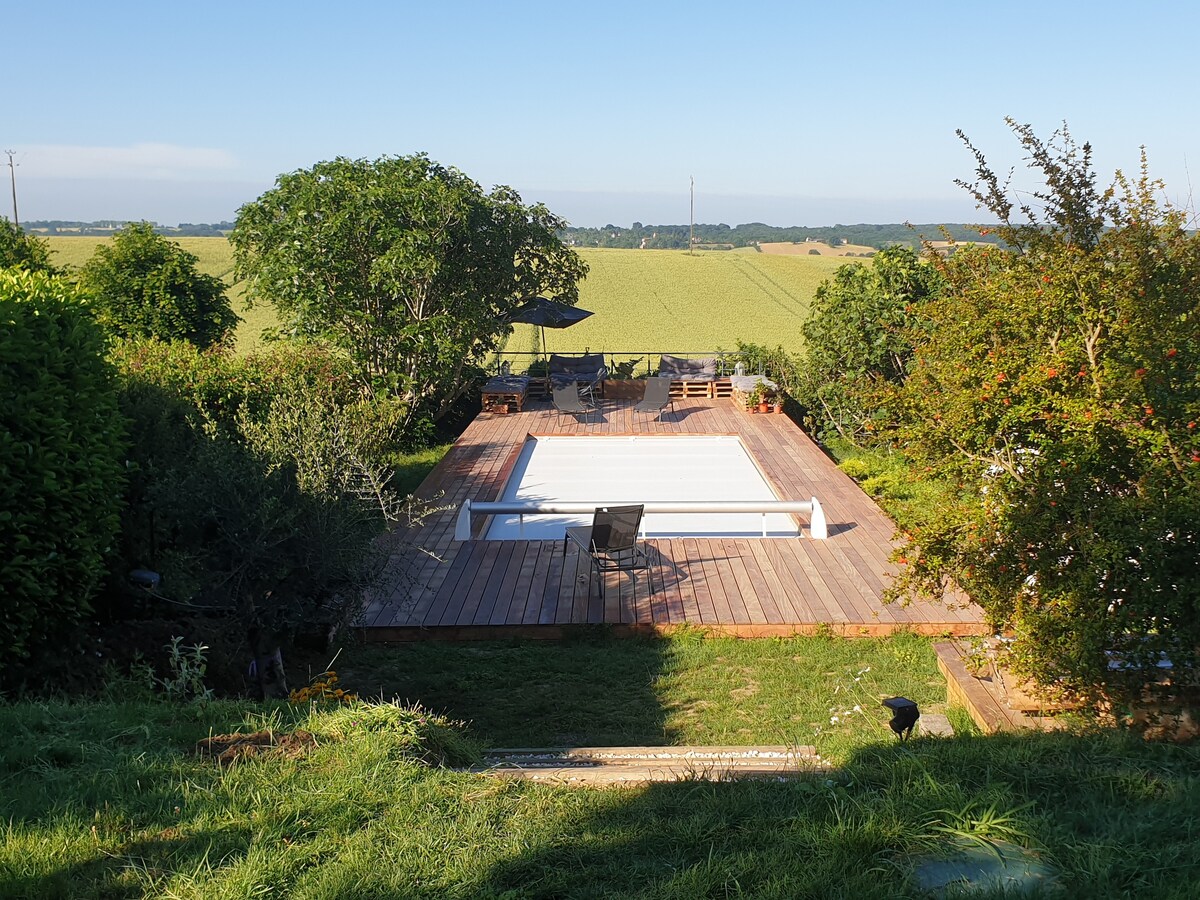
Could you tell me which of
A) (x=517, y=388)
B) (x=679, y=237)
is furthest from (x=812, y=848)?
(x=679, y=237)

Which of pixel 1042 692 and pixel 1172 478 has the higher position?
pixel 1172 478

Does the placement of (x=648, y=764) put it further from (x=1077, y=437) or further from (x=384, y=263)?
(x=384, y=263)

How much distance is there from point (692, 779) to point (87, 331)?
151 inches

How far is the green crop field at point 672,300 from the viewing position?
96.5ft

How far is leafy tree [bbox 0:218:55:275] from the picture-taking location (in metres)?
12.3

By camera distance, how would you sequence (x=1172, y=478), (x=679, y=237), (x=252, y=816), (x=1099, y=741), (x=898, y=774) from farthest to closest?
1. (x=679, y=237)
2. (x=1172, y=478)
3. (x=1099, y=741)
4. (x=898, y=774)
5. (x=252, y=816)

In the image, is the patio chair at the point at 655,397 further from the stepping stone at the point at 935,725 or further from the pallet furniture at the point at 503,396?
the stepping stone at the point at 935,725

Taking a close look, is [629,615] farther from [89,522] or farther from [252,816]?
[252,816]

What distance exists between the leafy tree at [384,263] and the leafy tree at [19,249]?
2.75m

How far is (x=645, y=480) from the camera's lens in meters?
11.1

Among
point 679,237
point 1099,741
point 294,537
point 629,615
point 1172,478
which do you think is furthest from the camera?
point 679,237

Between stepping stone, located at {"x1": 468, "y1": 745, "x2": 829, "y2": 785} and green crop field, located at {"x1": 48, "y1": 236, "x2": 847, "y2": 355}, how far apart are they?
18125 millimetres

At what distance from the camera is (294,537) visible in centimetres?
489

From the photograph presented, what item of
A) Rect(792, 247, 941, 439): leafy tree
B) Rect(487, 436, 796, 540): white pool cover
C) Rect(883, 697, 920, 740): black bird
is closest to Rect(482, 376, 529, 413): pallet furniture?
Rect(487, 436, 796, 540): white pool cover
